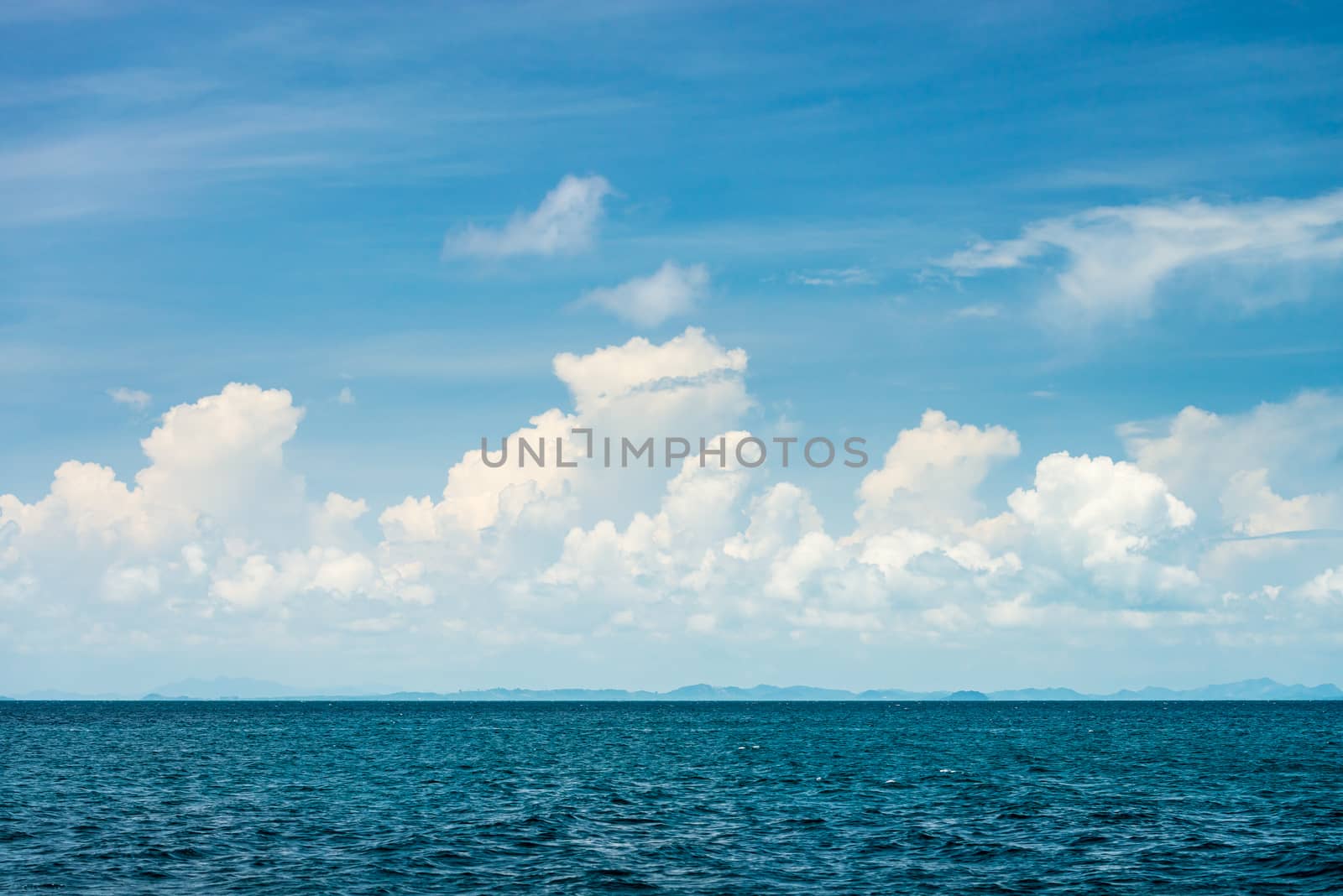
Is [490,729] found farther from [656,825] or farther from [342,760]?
[656,825]

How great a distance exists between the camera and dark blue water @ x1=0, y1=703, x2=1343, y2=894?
43.4 metres

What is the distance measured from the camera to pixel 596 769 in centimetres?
9238

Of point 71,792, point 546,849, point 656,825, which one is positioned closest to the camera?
point 546,849

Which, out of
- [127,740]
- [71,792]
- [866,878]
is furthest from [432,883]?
[127,740]

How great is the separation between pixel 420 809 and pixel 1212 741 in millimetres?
109211

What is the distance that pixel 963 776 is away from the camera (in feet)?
275

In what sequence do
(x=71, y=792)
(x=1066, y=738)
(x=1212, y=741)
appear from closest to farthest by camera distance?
(x=71, y=792) → (x=1212, y=741) → (x=1066, y=738)

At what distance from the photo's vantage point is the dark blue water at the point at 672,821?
43375 millimetres

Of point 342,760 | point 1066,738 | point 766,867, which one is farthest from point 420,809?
point 1066,738

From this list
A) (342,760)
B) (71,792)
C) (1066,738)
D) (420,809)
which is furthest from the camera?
(1066,738)

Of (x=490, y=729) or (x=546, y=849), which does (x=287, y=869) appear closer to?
(x=546, y=849)

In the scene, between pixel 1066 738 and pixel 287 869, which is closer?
pixel 287 869

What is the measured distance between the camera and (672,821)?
58312mm

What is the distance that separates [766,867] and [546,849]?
1034cm
